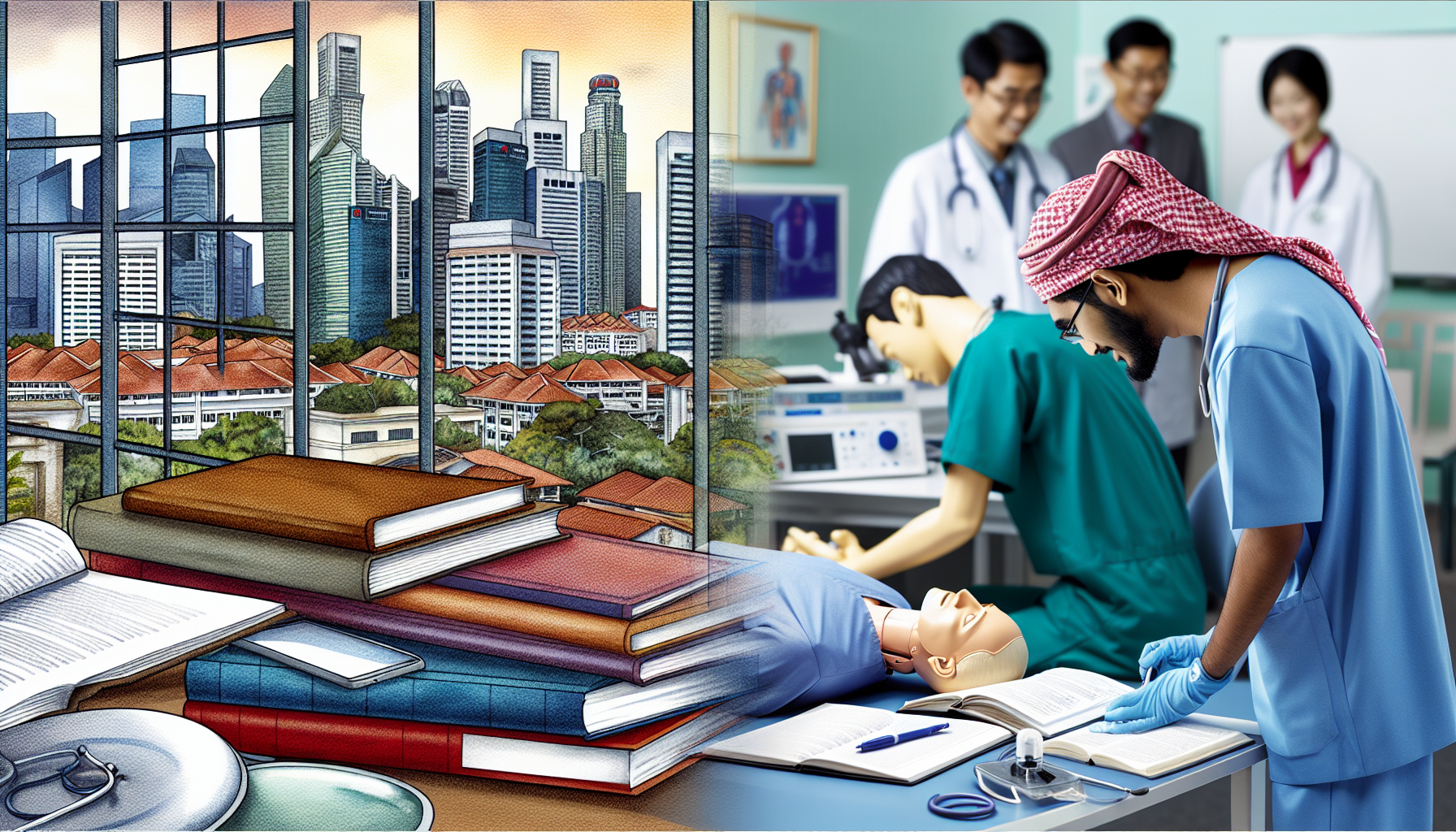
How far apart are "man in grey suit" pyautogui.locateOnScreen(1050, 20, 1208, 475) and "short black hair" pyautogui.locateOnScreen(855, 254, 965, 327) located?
1.52 metres

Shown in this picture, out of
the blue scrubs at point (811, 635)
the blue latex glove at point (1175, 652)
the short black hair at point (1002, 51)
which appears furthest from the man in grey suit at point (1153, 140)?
the blue scrubs at point (811, 635)

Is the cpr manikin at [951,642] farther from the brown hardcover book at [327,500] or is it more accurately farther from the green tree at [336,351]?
the green tree at [336,351]

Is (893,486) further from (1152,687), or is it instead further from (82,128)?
(82,128)

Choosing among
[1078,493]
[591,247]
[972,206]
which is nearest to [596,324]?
[591,247]

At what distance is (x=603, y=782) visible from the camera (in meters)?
0.91

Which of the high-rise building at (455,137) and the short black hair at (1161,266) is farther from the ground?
the high-rise building at (455,137)

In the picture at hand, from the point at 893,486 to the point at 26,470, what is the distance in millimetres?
1525

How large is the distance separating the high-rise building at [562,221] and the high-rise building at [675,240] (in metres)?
0.07

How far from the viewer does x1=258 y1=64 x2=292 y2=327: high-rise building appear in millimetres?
985

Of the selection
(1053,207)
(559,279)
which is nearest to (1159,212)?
(1053,207)

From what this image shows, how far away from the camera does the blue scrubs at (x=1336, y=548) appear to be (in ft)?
3.19

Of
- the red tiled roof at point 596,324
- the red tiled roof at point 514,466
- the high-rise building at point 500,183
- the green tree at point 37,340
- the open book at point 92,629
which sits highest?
the high-rise building at point 500,183

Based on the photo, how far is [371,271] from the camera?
98 cm

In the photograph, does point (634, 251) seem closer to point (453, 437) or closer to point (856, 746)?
point (453, 437)
